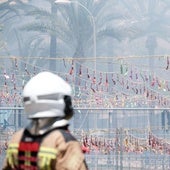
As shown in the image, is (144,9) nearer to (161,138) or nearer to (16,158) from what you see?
(161,138)

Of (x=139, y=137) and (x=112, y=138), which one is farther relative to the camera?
(x=139, y=137)

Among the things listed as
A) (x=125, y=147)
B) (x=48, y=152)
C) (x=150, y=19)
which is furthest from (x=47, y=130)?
(x=150, y=19)

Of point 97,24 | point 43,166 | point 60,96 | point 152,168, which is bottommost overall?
point 152,168

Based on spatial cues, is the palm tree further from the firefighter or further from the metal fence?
the firefighter

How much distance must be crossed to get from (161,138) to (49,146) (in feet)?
23.3

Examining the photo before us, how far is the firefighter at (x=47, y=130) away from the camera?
294 cm

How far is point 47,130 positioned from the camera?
3051mm

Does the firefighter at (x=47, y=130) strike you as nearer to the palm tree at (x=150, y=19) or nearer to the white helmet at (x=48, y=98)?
the white helmet at (x=48, y=98)

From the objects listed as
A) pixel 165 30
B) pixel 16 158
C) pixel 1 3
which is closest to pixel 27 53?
pixel 1 3

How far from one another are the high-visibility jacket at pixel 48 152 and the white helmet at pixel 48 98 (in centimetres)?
10

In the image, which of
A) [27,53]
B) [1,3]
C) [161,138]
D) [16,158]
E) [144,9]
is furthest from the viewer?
[144,9]

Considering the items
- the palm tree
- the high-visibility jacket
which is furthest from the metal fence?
the palm tree

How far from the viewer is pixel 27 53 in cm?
4128

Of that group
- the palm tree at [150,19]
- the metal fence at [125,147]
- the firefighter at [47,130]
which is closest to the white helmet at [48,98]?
the firefighter at [47,130]
